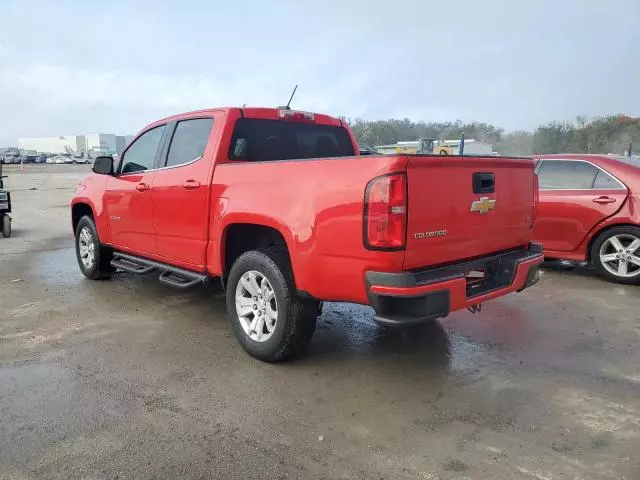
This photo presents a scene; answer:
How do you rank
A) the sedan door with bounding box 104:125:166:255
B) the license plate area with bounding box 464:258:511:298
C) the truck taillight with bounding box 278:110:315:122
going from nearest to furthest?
1. the license plate area with bounding box 464:258:511:298
2. the truck taillight with bounding box 278:110:315:122
3. the sedan door with bounding box 104:125:166:255

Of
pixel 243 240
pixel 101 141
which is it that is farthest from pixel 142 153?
pixel 101 141

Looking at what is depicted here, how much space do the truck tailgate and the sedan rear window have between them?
190 cm

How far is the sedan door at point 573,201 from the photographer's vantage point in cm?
629

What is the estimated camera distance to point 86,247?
6648mm

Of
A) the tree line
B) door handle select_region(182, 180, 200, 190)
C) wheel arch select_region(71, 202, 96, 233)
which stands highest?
the tree line

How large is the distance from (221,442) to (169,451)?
281 mm

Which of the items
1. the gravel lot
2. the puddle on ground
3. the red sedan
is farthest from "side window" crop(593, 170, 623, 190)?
the puddle on ground

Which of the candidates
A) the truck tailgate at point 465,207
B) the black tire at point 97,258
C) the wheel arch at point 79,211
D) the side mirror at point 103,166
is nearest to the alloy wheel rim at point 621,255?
the truck tailgate at point 465,207

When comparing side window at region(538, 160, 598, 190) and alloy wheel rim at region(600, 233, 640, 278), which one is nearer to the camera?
alloy wheel rim at region(600, 233, 640, 278)

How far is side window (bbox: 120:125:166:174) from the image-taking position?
5.30 m

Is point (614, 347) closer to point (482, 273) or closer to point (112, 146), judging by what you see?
point (482, 273)

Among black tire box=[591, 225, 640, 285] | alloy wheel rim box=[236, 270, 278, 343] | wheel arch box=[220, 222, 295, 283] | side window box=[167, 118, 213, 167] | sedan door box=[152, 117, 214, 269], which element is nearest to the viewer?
alloy wheel rim box=[236, 270, 278, 343]

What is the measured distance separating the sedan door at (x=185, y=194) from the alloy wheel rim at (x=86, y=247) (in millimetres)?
1862

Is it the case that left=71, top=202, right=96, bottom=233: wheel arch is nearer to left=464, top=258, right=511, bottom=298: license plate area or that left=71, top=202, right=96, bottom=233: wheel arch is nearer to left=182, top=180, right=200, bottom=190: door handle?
left=182, top=180, right=200, bottom=190: door handle
